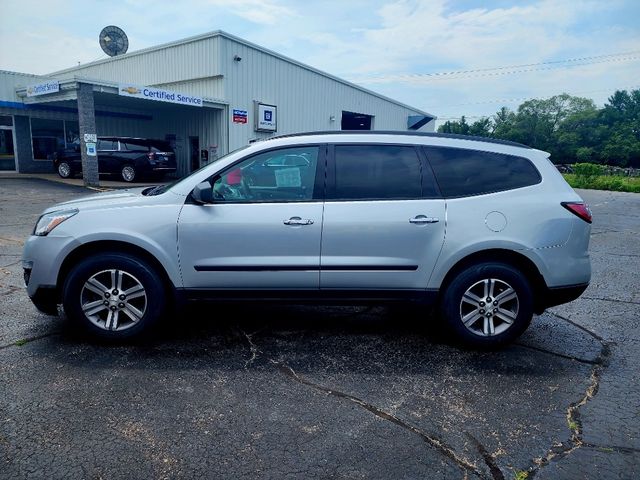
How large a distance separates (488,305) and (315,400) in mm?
1764

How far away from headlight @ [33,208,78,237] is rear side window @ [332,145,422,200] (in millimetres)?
2228

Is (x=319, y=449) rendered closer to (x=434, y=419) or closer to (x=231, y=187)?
(x=434, y=419)

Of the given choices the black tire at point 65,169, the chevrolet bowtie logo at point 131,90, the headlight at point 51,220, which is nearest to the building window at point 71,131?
the black tire at point 65,169

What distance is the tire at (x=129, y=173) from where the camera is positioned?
18791 mm

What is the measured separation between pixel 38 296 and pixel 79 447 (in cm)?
179

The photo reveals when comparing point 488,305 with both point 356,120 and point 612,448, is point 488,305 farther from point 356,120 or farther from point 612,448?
point 356,120

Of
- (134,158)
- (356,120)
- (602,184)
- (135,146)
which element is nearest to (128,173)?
(134,158)

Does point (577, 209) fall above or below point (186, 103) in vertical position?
below

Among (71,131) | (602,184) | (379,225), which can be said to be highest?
(71,131)

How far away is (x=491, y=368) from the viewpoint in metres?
3.62

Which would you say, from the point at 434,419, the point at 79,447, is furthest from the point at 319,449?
the point at 79,447

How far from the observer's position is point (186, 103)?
18.1 meters

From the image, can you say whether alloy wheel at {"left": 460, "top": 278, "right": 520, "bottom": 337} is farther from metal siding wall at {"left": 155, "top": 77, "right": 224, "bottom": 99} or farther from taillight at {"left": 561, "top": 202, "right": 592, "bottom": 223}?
metal siding wall at {"left": 155, "top": 77, "right": 224, "bottom": 99}

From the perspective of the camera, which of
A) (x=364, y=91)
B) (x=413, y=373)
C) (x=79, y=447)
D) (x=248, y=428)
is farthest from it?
(x=364, y=91)
